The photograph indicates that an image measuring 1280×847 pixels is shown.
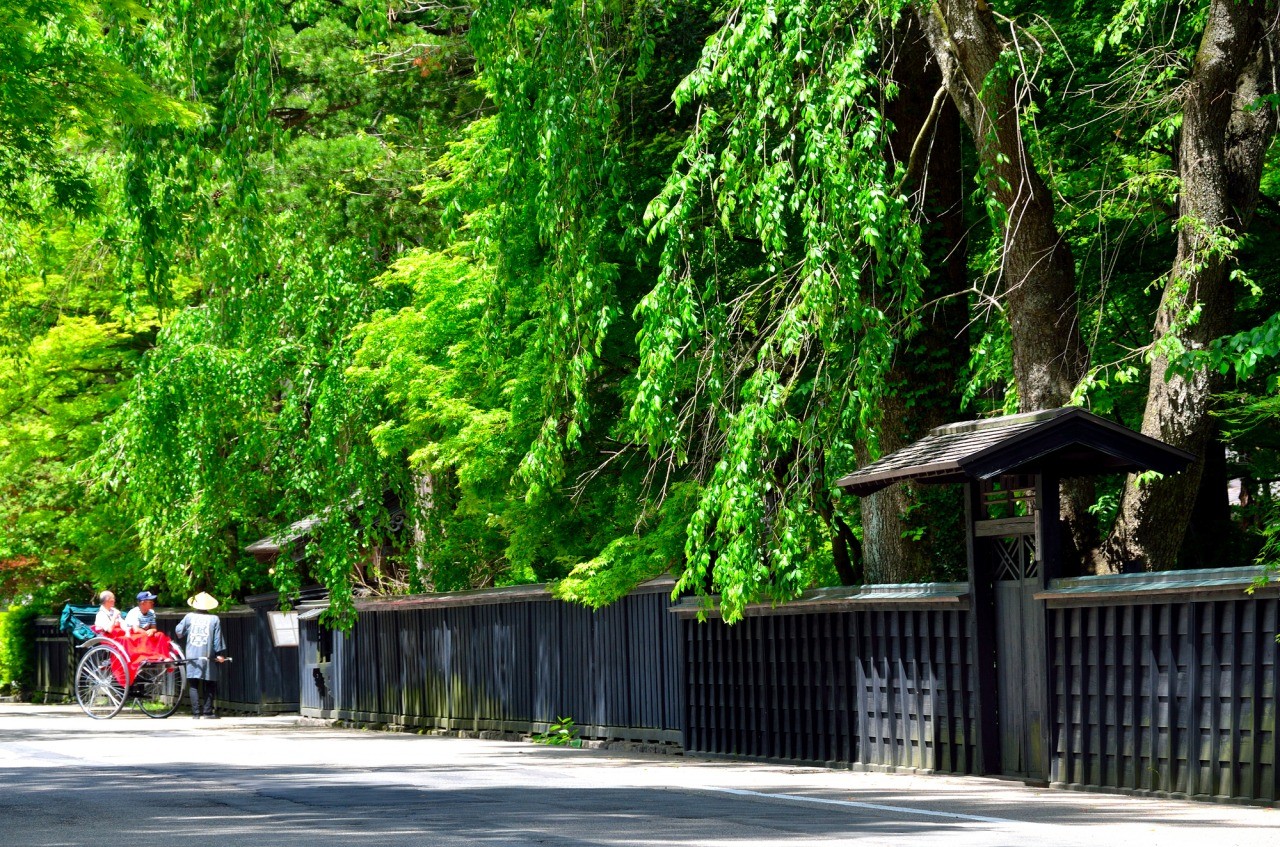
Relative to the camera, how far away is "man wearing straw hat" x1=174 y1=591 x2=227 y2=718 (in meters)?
27.4

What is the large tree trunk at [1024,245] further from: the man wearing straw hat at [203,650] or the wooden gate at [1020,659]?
the man wearing straw hat at [203,650]

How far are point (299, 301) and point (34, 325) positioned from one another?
9.19m

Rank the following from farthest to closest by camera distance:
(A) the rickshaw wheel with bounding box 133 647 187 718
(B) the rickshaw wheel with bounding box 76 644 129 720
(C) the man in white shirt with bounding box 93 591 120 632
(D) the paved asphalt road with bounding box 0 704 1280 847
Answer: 1. (C) the man in white shirt with bounding box 93 591 120 632
2. (A) the rickshaw wheel with bounding box 133 647 187 718
3. (B) the rickshaw wheel with bounding box 76 644 129 720
4. (D) the paved asphalt road with bounding box 0 704 1280 847

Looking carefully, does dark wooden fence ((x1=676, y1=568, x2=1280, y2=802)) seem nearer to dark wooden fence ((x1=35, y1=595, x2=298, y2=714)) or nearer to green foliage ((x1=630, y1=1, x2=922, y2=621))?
green foliage ((x1=630, y1=1, x2=922, y2=621))

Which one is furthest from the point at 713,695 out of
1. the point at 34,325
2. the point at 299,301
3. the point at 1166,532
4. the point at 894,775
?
the point at 34,325

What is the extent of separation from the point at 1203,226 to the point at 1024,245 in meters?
1.53

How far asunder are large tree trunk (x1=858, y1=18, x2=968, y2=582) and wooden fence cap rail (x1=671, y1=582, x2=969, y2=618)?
105 cm

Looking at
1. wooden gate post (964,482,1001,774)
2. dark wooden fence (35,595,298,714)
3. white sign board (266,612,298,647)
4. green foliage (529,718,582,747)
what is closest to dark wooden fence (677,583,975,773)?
wooden gate post (964,482,1001,774)

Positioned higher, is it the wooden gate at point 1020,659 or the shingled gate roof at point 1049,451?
the shingled gate roof at point 1049,451

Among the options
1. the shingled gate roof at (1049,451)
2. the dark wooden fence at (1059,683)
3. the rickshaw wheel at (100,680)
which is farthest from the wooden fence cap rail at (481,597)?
the shingled gate roof at (1049,451)

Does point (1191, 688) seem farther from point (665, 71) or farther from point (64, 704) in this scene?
point (64, 704)

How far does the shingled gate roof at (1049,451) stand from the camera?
12703 mm

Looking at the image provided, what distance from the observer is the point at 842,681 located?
49.7 feet

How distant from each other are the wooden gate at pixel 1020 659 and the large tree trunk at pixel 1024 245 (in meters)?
0.72
